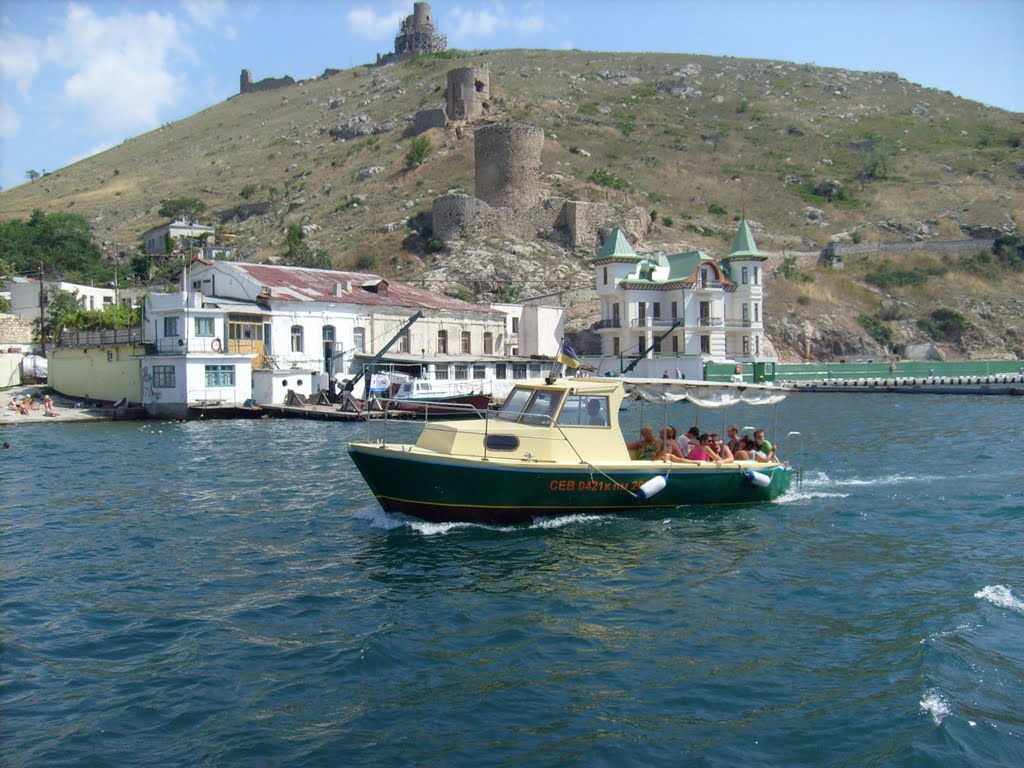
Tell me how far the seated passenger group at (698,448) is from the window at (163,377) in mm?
30183

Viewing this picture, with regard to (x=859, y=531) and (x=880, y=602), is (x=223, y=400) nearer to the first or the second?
(x=859, y=531)

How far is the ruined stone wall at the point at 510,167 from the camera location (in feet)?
263

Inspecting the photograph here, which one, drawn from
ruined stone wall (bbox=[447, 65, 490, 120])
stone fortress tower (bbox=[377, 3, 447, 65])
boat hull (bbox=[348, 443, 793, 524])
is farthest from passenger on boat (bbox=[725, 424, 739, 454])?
stone fortress tower (bbox=[377, 3, 447, 65])

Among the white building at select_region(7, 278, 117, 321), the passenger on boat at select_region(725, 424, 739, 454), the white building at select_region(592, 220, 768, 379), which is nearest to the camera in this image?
the passenger on boat at select_region(725, 424, 739, 454)

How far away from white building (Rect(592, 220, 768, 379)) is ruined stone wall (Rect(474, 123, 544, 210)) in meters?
16.8

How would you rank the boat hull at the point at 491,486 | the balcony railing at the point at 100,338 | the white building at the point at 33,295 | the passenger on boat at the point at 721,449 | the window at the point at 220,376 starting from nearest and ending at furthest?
the boat hull at the point at 491,486
the passenger on boat at the point at 721,449
the window at the point at 220,376
the balcony railing at the point at 100,338
the white building at the point at 33,295

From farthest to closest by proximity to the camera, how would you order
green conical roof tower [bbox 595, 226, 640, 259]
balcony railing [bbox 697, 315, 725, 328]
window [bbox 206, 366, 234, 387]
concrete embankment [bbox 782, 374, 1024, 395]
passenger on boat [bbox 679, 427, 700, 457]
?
balcony railing [bbox 697, 315, 725, 328]
green conical roof tower [bbox 595, 226, 640, 259]
concrete embankment [bbox 782, 374, 1024, 395]
window [bbox 206, 366, 234, 387]
passenger on boat [bbox 679, 427, 700, 457]

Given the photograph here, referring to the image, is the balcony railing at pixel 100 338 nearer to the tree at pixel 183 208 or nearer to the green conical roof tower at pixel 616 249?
the green conical roof tower at pixel 616 249

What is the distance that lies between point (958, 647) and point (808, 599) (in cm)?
248

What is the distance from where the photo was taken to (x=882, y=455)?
28953mm

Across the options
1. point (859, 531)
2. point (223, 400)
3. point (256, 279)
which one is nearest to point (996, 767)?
point (859, 531)

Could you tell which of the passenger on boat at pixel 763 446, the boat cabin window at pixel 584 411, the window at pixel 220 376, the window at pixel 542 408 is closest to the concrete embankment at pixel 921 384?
the window at pixel 220 376

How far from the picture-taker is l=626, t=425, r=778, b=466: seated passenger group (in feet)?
63.0

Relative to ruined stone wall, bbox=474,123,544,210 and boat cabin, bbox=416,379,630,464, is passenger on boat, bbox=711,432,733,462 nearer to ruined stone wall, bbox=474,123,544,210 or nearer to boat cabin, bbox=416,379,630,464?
boat cabin, bbox=416,379,630,464
